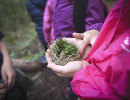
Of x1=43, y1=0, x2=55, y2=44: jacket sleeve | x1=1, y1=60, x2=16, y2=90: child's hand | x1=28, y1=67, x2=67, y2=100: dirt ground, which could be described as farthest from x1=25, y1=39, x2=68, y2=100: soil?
x1=43, y1=0, x2=55, y2=44: jacket sleeve

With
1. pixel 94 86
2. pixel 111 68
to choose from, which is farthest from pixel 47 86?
pixel 111 68

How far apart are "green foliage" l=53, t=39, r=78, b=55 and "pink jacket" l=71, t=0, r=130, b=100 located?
43 cm

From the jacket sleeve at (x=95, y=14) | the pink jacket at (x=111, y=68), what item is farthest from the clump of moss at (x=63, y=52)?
the jacket sleeve at (x=95, y=14)

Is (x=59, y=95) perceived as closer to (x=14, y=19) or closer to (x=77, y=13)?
(x=77, y=13)

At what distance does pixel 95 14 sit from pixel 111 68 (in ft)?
3.50

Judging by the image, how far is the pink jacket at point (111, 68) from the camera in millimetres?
829

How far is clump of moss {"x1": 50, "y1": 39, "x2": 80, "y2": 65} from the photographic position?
59.2 inches

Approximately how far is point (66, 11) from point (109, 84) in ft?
4.33

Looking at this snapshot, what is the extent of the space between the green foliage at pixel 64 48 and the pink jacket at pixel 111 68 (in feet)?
1.40

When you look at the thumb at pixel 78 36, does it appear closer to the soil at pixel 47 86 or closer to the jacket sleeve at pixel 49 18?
the jacket sleeve at pixel 49 18

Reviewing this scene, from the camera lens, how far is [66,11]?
1681 millimetres

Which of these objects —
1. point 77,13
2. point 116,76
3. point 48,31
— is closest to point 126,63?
point 116,76

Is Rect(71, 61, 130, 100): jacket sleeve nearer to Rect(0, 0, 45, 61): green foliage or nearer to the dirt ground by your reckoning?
the dirt ground

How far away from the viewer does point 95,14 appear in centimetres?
164
